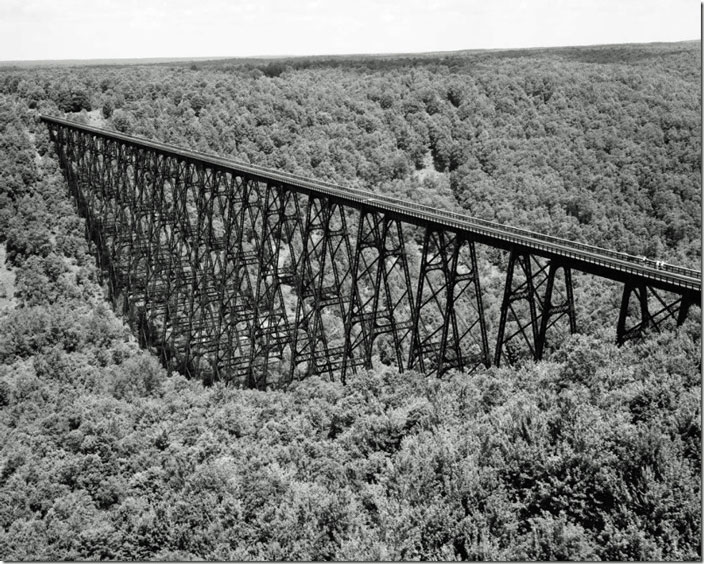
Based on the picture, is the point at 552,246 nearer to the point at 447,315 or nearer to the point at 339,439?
the point at 447,315

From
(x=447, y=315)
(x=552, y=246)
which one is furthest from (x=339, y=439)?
(x=552, y=246)

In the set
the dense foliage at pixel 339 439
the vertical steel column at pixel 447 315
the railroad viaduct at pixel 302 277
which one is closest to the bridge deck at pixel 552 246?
the railroad viaduct at pixel 302 277

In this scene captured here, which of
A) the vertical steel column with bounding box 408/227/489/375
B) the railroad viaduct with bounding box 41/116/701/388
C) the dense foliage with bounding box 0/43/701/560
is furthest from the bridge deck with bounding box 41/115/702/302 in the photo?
the dense foliage with bounding box 0/43/701/560

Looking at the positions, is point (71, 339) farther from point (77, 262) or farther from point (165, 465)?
point (165, 465)

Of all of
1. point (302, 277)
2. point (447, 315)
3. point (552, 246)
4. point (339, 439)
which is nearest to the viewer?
point (339, 439)

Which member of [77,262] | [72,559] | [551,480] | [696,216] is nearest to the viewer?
[551,480]

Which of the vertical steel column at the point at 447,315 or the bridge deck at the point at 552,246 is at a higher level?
the bridge deck at the point at 552,246

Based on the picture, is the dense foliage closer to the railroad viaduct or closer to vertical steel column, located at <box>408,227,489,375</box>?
vertical steel column, located at <box>408,227,489,375</box>

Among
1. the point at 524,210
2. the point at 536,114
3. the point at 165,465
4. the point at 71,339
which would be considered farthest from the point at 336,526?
the point at 536,114

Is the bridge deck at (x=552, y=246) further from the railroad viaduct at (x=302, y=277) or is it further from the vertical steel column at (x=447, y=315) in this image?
the vertical steel column at (x=447, y=315)
